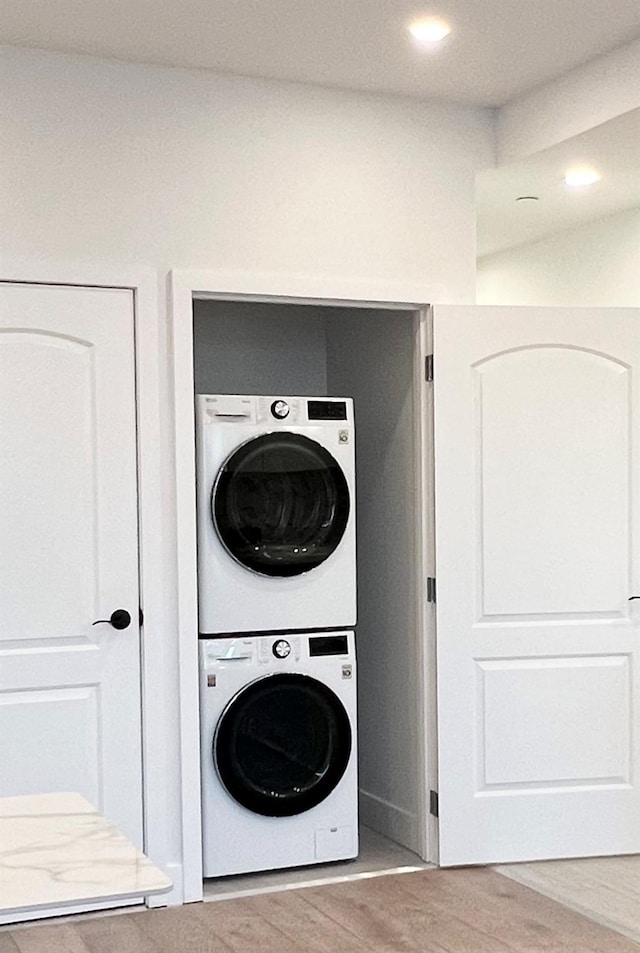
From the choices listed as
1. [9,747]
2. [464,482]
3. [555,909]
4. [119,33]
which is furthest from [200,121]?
[555,909]

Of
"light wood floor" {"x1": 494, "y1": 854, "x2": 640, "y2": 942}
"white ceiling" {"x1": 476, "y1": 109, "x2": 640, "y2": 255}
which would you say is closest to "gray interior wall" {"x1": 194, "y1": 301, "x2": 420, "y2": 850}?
"light wood floor" {"x1": 494, "y1": 854, "x2": 640, "y2": 942}

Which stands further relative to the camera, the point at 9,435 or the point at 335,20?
the point at 9,435

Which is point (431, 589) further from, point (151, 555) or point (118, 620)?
point (118, 620)

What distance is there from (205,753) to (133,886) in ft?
8.74

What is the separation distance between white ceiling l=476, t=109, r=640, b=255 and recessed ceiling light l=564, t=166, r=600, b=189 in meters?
0.03

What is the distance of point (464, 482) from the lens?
4375 mm

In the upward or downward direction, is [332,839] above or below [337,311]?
below

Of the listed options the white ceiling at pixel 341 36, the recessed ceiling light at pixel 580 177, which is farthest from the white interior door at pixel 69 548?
the recessed ceiling light at pixel 580 177

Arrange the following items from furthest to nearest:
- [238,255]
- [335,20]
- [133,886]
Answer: [238,255] → [335,20] → [133,886]

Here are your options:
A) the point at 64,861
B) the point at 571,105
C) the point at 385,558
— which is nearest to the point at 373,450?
the point at 385,558

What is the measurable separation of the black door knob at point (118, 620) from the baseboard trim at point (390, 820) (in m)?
1.44

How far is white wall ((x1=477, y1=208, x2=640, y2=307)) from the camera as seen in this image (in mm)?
5285

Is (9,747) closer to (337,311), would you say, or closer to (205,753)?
(205,753)

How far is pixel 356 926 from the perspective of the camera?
3809mm
